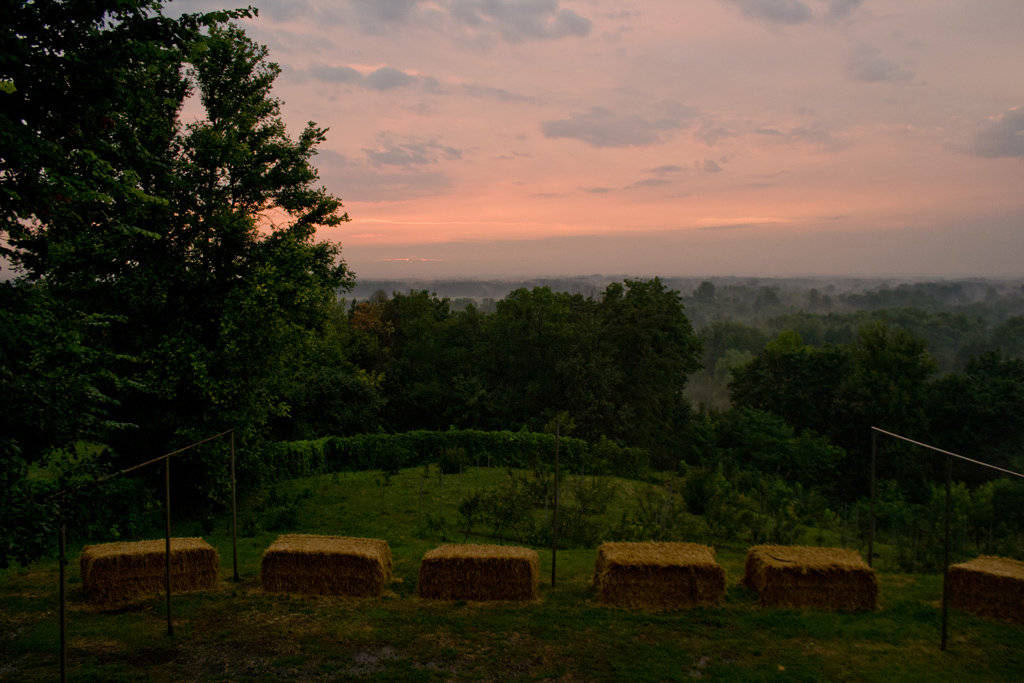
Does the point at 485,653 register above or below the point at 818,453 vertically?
above

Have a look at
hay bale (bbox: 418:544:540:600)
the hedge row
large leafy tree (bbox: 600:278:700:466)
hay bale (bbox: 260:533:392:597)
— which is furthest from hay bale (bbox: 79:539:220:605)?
large leafy tree (bbox: 600:278:700:466)

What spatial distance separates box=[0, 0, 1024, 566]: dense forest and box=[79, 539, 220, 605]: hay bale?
1.56m

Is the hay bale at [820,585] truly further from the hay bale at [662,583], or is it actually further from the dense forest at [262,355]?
the dense forest at [262,355]

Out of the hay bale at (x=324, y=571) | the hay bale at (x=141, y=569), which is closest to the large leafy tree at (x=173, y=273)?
the hay bale at (x=141, y=569)

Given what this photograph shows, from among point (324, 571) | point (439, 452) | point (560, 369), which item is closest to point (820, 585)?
point (324, 571)

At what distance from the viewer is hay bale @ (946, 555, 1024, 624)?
9.59 meters

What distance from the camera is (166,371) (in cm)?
1456

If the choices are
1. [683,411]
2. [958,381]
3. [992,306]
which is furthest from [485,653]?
[992,306]

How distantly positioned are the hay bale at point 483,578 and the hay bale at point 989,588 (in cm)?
658

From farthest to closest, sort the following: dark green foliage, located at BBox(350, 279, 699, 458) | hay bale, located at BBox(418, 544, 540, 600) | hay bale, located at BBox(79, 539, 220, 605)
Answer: dark green foliage, located at BBox(350, 279, 699, 458)
hay bale, located at BBox(418, 544, 540, 600)
hay bale, located at BBox(79, 539, 220, 605)

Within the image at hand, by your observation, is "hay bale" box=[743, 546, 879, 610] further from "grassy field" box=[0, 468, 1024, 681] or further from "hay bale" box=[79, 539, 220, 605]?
"hay bale" box=[79, 539, 220, 605]

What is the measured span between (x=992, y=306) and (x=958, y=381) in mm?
128118

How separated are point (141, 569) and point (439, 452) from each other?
18080mm

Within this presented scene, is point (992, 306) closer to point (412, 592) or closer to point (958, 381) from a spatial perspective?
point (958, 381)
